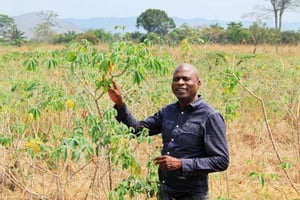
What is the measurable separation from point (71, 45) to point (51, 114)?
6.56ft

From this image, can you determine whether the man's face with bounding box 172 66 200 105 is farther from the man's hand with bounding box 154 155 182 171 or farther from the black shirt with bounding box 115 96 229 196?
the man's hand with bounding box 154 155 182 171

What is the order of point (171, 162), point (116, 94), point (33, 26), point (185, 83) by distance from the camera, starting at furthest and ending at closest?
point (33, 26) < point (116, 94) < point (185, 83) < point (171, 162)

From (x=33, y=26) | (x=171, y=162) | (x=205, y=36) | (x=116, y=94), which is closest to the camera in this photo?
(x=171, y=162)

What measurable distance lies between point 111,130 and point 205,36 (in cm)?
331

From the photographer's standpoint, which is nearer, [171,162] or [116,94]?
[171,162]

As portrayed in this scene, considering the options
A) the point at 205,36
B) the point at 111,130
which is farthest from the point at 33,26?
the point at 111,130

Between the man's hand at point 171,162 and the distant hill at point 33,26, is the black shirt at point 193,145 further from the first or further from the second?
the distant hill at point 33,26

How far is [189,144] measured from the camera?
2141 millimetres

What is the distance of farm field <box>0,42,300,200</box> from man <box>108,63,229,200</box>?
16 centimetres

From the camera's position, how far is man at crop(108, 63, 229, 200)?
2.07 metres

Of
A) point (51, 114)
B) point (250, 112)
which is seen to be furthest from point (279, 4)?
point (51, 114)

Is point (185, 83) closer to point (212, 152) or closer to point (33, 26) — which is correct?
point (212, 152)

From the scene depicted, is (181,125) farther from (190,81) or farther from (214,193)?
(214,193)

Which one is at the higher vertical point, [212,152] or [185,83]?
[185,83]
